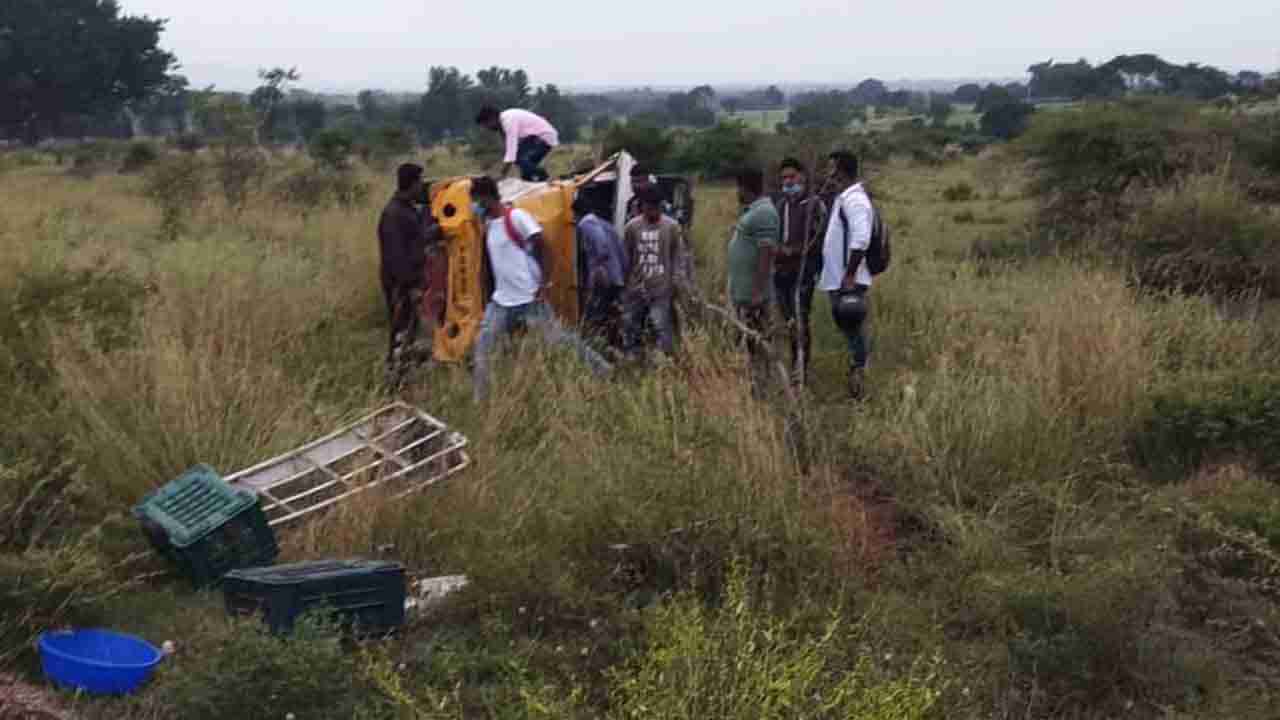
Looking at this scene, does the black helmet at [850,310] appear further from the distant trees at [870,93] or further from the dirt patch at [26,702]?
the distant trees at [870,93]

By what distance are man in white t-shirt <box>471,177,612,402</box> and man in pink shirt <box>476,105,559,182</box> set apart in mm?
1817

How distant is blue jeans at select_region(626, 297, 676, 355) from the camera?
930 centimetres

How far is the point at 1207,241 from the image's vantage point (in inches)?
560

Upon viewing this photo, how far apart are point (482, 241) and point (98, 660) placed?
15.0ft

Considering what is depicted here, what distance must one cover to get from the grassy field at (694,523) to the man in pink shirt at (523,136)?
92.6 inches

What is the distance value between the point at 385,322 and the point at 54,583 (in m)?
6.62

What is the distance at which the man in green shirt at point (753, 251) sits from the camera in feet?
30.3

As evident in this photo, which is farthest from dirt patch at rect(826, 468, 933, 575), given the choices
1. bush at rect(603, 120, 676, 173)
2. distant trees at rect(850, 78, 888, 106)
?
distant trees at rect(850, 78, 888, 106)

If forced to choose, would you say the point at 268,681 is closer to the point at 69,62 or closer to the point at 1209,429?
the point at 1209,429

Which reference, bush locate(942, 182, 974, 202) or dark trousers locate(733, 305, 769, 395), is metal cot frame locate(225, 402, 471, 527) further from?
bush locate(942, 182, 974, 202)

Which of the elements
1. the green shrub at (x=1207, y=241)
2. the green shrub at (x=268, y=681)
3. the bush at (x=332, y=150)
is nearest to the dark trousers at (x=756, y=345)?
the green shrub at (x=268, y=681)

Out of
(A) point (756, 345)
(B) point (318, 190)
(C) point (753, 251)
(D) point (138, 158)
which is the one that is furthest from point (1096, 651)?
(D) point (138, 158)

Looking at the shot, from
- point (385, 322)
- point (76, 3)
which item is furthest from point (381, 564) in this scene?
point (76, 3)

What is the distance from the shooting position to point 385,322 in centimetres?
1161
